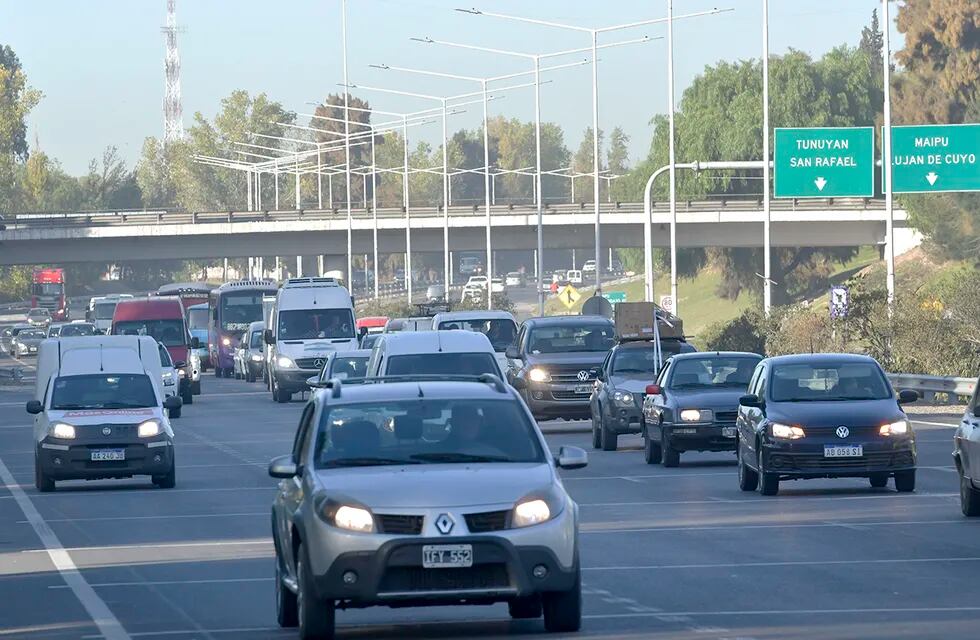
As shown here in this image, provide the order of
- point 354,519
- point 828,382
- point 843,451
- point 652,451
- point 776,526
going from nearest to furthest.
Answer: point 354,519 → point 776,526 → point 843,451 → point 828,382 → point 652,451

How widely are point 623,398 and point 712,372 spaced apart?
2.58m

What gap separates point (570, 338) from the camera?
129ft

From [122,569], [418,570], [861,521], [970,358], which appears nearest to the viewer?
[418,570]

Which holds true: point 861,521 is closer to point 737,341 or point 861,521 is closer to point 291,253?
point 737,341

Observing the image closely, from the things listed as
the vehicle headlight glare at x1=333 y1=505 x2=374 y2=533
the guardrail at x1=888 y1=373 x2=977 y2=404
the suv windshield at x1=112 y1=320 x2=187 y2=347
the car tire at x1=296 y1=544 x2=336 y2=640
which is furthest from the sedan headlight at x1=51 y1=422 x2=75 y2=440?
the suv windshield at x1=112 y1=320 x2=187 y2=347

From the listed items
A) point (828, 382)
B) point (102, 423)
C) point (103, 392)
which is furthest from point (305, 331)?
point (828, 382)

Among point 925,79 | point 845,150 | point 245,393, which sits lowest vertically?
point 245,393

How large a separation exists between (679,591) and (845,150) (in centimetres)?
3874

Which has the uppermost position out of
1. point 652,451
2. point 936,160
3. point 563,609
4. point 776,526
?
point 936,160

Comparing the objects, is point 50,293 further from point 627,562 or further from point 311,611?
point 311,611

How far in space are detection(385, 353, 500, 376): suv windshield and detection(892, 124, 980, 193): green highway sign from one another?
78.6 ft

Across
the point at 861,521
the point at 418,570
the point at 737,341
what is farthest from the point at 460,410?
the point at 737,341

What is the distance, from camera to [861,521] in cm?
1969

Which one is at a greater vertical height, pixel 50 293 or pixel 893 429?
pixel 50 293
